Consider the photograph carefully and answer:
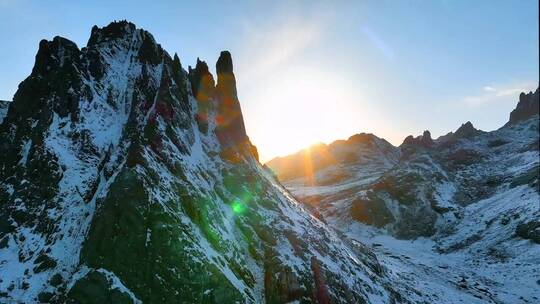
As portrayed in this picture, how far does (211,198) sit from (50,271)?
560 inches

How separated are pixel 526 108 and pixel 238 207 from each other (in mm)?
150436

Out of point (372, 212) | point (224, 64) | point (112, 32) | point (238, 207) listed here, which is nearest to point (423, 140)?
point (372, 212)

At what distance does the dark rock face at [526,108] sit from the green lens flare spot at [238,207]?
473 feet

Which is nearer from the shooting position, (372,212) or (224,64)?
(224,64)

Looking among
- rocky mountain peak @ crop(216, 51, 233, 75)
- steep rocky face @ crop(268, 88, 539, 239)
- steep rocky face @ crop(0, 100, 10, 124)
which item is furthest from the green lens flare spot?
steep rocky face @ crop(268, 88, 539, 239)

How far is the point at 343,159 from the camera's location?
146750mm

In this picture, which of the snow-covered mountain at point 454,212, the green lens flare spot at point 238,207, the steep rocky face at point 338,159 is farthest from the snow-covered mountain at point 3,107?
the steep rocky face at point 338,159

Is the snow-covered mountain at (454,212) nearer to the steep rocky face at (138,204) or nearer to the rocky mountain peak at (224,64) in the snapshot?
the steep rocky face at (138,204)

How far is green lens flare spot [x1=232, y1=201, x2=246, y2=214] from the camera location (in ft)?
128

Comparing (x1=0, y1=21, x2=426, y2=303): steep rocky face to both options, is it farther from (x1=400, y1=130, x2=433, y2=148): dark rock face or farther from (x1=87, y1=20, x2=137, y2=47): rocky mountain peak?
(x1=400, y1=130, x2=433, y2=148): dark rock face

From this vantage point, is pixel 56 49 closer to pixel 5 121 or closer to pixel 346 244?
pixel 5 121

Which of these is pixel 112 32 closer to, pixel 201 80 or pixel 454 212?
pixel 201 80

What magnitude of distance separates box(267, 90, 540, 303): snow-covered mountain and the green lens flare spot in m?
20.6

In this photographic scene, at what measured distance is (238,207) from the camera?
3959cm
